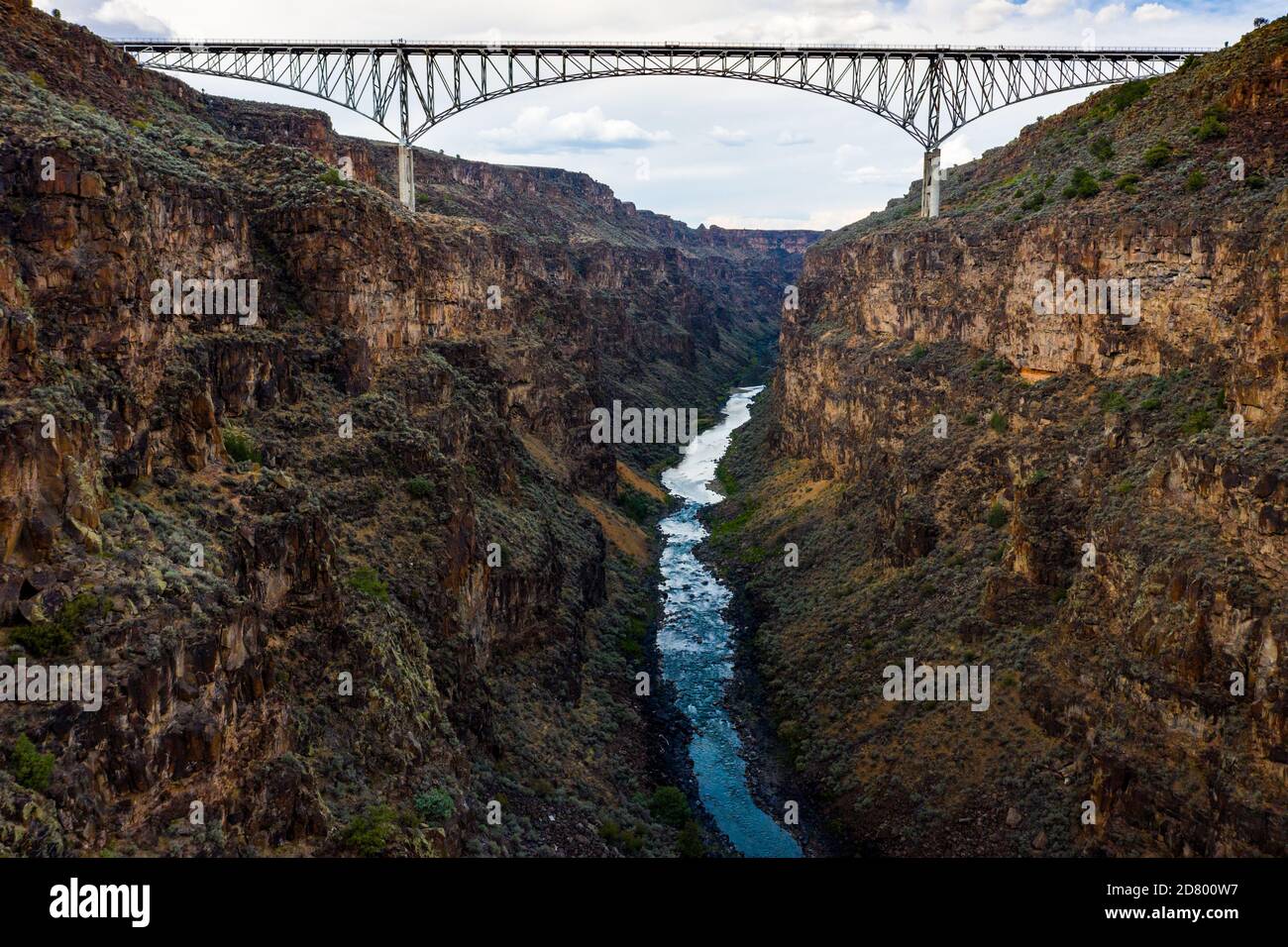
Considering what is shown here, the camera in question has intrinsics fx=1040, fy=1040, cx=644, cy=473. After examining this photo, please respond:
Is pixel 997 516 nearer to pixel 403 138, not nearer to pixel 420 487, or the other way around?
pixel 420 487

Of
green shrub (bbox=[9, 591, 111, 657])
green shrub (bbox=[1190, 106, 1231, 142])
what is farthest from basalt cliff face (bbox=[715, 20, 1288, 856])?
green shrub (bbox=[9, 591, 111, 657])

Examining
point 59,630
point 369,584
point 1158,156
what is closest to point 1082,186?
point 1158,156

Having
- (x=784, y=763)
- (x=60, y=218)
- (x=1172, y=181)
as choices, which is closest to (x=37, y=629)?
(x=60, y=218)

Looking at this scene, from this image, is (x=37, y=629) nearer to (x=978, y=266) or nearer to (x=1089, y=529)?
(x=1089, y=529)

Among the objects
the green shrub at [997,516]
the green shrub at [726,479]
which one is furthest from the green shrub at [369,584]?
the green shrub at [726,479]

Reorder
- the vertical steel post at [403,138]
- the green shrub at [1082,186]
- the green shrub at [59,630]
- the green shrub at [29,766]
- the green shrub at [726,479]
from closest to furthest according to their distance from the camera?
the green shrub at [29,766] < the green shrub at [59,630] < the green shrub at [1082,186] < the vertical steel post at [403,138] < the green shrub at [726,479]

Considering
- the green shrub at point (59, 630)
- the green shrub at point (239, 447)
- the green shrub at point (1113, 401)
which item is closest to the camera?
the green shrub at point (59, 630)

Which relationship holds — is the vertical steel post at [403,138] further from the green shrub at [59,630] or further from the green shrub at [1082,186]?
the green shrub at [59,630]
